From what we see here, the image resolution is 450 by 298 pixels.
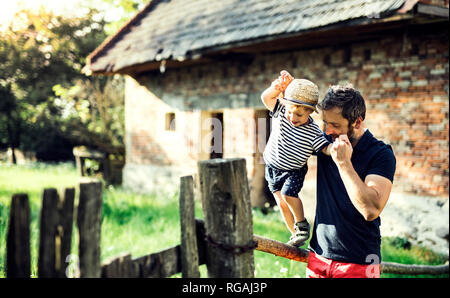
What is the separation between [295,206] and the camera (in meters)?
2.18

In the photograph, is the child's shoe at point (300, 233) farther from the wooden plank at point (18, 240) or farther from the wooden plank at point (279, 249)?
the wooden plank at point (18, 240)

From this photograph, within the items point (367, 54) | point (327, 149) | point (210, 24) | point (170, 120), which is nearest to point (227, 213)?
point (327, 149)

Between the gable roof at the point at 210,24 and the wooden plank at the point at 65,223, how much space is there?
4742 millimetres

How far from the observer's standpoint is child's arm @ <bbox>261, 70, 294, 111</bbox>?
2.06 metres

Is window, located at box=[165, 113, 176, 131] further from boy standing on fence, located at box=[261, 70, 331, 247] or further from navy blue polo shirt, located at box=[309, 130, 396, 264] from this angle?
navy blue polo shirt, located at box=[309, 130, 396, 264]

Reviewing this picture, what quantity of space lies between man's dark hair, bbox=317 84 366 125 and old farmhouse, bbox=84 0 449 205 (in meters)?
3.56

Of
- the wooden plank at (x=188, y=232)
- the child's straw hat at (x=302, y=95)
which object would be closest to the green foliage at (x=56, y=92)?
the child's straw hat at (x=302, y=95)

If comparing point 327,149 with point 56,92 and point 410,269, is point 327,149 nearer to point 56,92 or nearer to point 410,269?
point 410,269

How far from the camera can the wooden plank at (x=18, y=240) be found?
1.37 meters

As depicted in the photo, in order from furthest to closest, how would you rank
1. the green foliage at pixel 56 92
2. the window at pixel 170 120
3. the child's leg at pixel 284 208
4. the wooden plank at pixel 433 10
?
the green foliage at pixel 56 92 < the window at pixel 170 120 < the wooden plank at pixel 433 10 < the child's leg at pixel 284 208

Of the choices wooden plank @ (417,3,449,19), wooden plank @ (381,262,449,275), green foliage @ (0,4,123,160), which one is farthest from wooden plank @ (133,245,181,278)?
green foliage @ (0,4,123,160)

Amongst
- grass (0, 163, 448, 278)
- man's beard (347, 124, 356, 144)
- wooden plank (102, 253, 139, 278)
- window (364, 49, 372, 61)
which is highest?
window (364, 49, 372, 61)

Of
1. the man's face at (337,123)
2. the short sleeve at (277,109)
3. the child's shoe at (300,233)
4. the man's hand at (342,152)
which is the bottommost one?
the child's shoe at (300,233)
